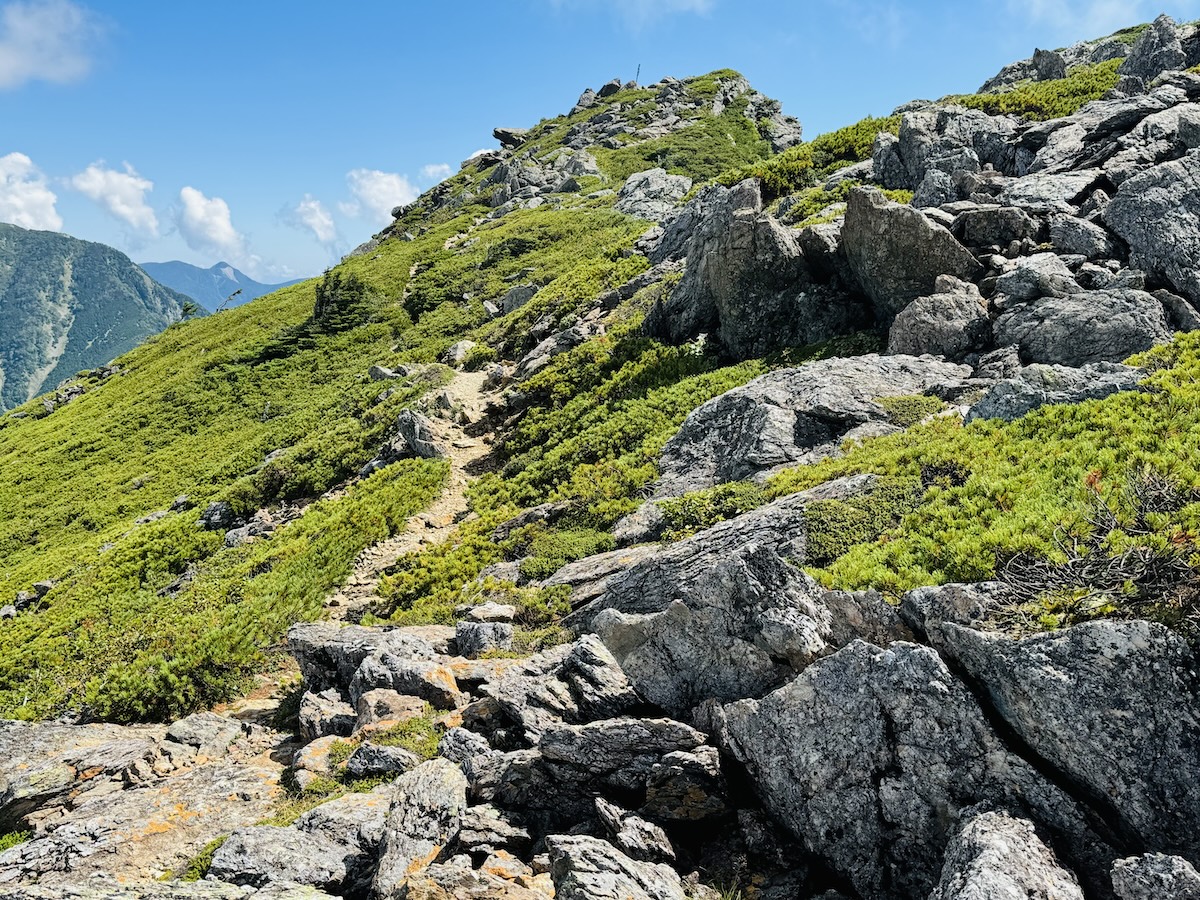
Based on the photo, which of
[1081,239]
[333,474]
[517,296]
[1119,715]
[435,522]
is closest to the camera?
[1119,715]

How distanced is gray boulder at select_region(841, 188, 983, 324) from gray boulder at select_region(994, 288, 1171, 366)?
3.80 m

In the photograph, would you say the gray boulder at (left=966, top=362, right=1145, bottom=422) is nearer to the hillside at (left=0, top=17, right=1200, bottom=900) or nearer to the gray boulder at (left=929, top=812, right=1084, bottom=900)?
the hillside at (left=0, top=17, right=1200, bottom=900)

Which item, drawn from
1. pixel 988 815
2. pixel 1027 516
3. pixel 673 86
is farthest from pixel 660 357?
pixel 673 86

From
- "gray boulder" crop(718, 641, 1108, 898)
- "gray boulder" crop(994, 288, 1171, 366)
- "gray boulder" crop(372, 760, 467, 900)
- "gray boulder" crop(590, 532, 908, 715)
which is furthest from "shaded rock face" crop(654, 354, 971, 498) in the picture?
"gray boulder" crop(372, 760, 467, 900)

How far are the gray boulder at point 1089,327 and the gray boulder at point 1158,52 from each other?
31653 millimetres

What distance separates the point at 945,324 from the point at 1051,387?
19.6 ft

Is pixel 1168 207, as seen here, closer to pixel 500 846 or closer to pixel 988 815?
pixel 988 815

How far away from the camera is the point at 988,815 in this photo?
6.65 m

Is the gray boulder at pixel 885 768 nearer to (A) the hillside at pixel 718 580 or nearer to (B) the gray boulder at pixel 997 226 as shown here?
(A) the hillside at pixel 718 580

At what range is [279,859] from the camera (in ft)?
28.6

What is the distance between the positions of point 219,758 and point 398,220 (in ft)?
336

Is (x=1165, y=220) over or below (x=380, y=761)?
over

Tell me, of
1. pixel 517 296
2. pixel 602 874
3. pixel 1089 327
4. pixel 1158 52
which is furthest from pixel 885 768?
pixel 1158 52

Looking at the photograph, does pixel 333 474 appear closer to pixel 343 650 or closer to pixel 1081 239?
pixel 343 650
